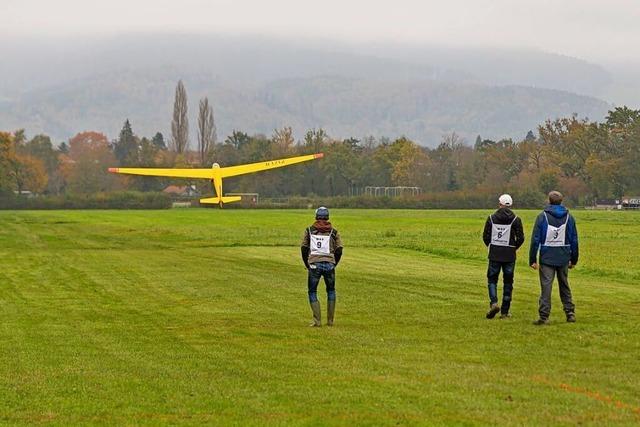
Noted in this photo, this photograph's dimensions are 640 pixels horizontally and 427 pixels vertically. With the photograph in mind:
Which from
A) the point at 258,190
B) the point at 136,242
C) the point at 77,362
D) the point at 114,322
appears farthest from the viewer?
the point at 258,190

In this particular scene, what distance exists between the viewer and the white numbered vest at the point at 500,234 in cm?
1880

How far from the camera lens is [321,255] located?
18.4m

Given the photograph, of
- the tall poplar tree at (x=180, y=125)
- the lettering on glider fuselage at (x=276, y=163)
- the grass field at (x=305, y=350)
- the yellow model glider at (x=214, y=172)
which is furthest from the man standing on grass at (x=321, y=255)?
the tall poplar tree at (x=180, y=125)

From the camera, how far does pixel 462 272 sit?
1219 inches

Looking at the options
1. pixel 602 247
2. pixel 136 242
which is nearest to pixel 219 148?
pixel 136 242

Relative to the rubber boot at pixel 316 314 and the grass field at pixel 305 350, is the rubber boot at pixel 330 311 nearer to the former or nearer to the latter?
the rubber boot at pixel 316 314

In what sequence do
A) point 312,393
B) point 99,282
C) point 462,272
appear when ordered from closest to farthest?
point 312,393 → point 99,282 → point 462,272

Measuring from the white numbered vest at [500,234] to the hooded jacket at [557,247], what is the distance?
71 centimetres

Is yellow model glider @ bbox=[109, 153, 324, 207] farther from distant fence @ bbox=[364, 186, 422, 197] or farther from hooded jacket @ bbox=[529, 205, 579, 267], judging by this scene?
hooded jacket @ bbox=[529, 205, 579, 267]

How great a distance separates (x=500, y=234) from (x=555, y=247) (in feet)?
3.80

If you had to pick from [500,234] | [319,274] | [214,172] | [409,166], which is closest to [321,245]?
[319,274]

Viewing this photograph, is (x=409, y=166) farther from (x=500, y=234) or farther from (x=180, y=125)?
(x=500, y=234)

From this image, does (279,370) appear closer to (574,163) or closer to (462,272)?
(462,272)

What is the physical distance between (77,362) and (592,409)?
23.5 ft
